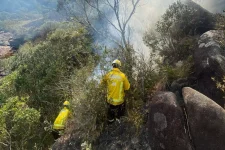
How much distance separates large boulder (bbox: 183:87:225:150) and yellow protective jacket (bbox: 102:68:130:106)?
1608 millimetres

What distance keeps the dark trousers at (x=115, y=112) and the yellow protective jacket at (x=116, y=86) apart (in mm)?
113

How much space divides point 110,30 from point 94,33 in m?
0.99

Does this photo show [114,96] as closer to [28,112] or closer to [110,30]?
[28,112]

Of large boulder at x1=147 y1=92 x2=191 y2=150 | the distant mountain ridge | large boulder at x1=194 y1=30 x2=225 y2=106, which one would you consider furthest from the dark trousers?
the distant mountain ridge

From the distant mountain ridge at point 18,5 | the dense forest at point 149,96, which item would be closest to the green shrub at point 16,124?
the dense forest at point 149,96

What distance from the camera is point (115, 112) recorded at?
21.2 ft

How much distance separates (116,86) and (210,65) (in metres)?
2.26

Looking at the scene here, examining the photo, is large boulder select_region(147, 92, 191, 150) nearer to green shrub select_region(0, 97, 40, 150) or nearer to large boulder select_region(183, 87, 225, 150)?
large boulder select_region(183, 87, 225, 150)

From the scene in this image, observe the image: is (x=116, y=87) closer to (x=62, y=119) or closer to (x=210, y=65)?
(x=62, y=119)

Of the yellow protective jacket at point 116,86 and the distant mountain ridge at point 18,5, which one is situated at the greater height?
the distant mountain ridge at point 18,5

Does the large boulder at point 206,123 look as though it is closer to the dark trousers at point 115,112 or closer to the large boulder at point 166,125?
the large boulder at point 166,125

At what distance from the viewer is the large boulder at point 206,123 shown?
480 centimetres

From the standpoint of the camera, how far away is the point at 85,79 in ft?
22.6

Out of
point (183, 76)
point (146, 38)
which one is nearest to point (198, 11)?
point (146, 38)
